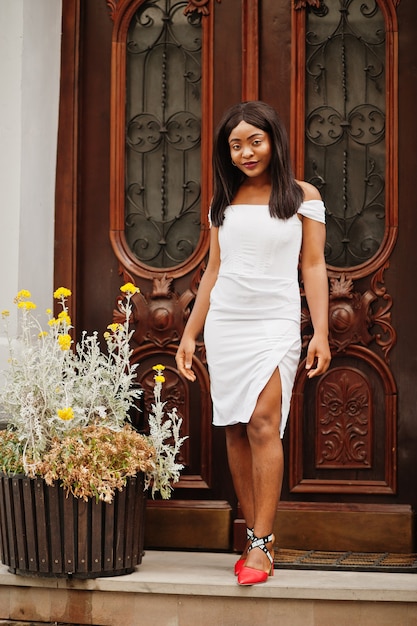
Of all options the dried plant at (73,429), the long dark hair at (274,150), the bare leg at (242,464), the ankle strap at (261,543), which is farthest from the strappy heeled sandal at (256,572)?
the long dark hair at (274,150)

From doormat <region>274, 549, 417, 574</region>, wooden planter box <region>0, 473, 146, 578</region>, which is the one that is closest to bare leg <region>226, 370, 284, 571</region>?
doormat <region>274, 549, 417, 574</region>

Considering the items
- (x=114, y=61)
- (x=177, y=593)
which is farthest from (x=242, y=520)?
(x=114, y=61)

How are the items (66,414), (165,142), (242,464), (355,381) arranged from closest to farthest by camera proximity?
(66,414), (242,464), (355,381), (165,142)

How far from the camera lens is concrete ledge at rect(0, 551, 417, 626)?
4.52m

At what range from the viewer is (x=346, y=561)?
5199 millimetres

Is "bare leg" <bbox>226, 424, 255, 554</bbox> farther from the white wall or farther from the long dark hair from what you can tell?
the white wall

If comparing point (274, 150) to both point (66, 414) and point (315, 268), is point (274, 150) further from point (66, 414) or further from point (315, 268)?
point (66, 414)

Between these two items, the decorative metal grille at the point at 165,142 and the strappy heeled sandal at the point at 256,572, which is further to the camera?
the decorative metal grille at the point at 165,142

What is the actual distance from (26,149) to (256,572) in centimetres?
248

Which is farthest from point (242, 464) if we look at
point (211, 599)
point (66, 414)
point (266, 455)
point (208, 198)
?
point (208, 198)

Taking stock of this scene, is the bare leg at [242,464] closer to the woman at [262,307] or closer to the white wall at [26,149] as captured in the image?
the woman at [262,307]

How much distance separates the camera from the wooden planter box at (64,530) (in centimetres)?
468

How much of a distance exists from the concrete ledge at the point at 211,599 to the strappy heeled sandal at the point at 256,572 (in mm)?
31

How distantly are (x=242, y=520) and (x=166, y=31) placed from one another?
260 cm
